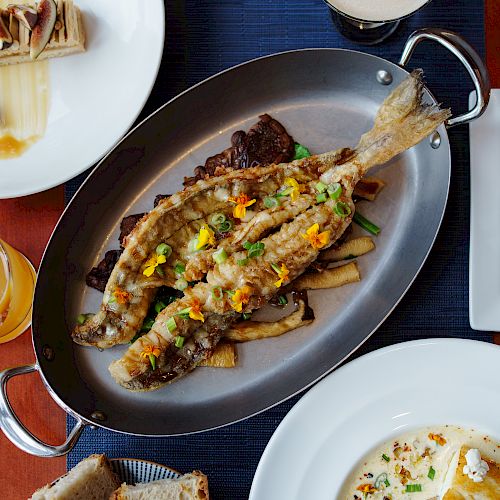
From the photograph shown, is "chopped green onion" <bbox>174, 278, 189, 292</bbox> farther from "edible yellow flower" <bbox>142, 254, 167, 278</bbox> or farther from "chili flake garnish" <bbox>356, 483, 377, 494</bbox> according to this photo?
"chili flake garnish" <bbox>356, 483, 377, 494</bbox>

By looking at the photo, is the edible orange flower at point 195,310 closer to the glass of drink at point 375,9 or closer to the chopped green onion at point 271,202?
the chopped green onion at point 271,202

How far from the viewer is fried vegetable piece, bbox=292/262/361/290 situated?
2.99 metres

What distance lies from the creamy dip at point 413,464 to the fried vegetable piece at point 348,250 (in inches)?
32.1

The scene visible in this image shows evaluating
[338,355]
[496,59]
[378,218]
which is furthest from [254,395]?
[496,59]

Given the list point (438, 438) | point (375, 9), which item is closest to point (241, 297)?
point (438, 438)

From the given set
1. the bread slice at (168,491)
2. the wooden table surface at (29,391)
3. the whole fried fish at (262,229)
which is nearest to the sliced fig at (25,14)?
the wooden table surface at (29,391)

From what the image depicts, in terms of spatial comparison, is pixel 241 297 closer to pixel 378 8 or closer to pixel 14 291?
pixel 14 291

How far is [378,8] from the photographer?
2789 millimetres

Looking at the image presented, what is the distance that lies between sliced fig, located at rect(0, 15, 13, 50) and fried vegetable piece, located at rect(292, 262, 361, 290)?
67.0 inches

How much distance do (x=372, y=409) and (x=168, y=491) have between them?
3.09ft

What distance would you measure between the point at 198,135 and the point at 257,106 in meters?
0.30

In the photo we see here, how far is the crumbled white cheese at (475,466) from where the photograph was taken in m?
2.81

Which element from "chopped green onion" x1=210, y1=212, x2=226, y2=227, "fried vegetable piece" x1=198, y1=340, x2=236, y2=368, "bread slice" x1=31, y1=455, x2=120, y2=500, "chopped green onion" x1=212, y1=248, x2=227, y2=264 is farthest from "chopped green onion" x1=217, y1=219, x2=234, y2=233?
"bread slice" x1=31, y1=455, x2=120, y2=500

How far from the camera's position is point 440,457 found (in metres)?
2.96
